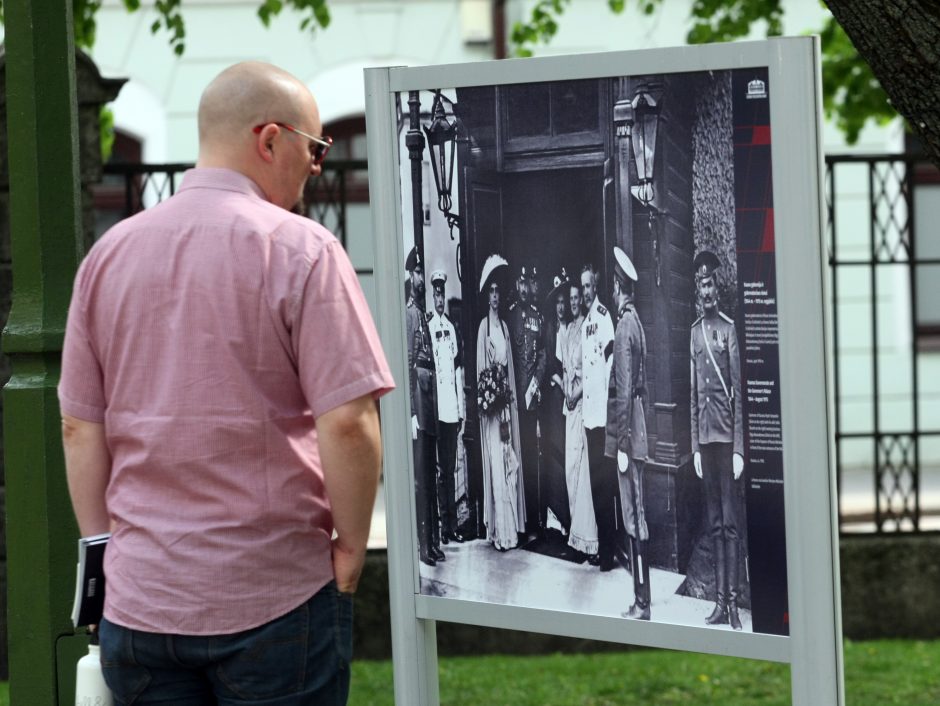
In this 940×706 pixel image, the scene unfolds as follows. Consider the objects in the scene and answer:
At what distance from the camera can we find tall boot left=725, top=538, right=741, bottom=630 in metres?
2.68

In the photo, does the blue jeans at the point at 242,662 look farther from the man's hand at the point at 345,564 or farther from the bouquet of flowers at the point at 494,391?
the bouquet of flowers at the point at 494,391

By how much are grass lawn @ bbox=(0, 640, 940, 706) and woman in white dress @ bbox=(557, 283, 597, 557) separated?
2.79 metres

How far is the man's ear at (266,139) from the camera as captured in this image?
101 inches

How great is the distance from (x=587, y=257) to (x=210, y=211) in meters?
0.74

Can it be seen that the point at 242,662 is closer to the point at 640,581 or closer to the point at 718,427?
the point at 640,581

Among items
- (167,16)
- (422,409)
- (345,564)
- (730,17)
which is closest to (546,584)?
(422,409)

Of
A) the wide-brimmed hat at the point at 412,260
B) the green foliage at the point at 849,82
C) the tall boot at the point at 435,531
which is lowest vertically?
the tall boot at the point at 435,531

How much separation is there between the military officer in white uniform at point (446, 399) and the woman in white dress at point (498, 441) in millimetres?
61

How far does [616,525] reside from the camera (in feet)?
9.29

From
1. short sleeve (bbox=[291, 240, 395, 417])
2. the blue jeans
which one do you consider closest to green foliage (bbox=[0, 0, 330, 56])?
short sleeve (bbox=[291, 240, 395, 417])

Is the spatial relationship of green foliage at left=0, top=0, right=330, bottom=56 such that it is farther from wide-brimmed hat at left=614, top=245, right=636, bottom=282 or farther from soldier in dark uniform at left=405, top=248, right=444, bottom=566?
wide-brimmed hat at left=614, top=245, right=636, bottom=282

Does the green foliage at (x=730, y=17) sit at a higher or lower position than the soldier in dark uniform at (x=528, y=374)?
higher

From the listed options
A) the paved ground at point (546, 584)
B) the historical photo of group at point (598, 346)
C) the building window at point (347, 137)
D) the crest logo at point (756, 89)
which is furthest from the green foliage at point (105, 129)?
the building window at point (347, 137)

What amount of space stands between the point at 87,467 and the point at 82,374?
17 cm
